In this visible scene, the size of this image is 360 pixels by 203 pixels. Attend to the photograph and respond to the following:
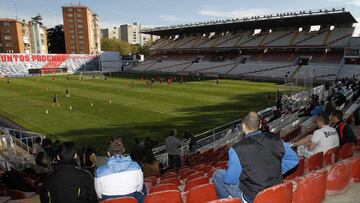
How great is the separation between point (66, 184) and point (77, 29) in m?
128

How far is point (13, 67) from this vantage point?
70.6 meters

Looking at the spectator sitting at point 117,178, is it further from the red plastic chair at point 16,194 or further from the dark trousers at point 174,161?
the dark trousers at point 174,161

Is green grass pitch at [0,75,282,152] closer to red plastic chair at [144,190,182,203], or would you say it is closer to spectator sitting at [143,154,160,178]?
spectator sitting at [143,154,160,178]

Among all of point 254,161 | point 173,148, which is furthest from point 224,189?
point 173,148

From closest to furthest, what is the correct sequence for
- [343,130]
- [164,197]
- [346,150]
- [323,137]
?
[164,197] → [323,137] → [346,150] → [343,130]

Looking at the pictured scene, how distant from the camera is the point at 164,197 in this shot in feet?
13.4

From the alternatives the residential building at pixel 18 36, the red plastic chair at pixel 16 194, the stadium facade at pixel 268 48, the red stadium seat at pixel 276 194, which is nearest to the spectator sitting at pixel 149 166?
the red plastic chair at pixel 16 194

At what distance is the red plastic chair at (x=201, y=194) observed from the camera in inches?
169

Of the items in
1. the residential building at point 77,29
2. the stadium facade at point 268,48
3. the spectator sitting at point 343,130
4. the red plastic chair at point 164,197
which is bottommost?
the red plastic chair at point 164,197

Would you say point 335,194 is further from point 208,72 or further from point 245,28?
point 245,28

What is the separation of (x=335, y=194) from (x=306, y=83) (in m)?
28.5

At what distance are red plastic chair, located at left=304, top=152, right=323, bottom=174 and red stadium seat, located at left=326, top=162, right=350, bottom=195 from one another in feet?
2.31

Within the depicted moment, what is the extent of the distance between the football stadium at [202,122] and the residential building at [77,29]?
1538 inches

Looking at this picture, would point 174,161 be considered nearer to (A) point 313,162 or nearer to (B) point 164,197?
(A) point 313,162
